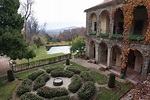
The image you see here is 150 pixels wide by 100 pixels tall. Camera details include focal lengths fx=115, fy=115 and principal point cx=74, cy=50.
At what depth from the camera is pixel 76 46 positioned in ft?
78.1

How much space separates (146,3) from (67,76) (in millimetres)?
11990

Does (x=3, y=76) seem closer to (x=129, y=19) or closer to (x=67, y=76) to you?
(x=67, y=76)

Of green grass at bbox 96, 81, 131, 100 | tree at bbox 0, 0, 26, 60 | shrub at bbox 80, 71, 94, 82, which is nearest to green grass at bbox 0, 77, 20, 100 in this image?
tree at bbox 0, 0, 26, 60

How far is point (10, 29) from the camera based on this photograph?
1481 cm

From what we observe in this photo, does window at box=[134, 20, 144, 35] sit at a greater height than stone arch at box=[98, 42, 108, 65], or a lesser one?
greater

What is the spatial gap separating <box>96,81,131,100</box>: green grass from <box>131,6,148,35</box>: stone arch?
7.88m

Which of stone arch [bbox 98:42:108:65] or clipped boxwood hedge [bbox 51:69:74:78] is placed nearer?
clipped boxwood hedge [bbox 51:69:74:78]

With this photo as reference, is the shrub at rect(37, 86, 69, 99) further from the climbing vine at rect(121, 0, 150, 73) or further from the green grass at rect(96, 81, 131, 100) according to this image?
the climbing vine at rect(121, 0, 150, 73)

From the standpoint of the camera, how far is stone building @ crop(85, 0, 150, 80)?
42.3ft

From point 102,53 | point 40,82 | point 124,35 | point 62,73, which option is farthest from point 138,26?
point 40,82

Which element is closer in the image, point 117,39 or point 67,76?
point 67,76

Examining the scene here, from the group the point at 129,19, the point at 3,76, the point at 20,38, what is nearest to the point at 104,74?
the point at 129,19

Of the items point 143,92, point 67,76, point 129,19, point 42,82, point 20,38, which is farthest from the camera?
point 20,38

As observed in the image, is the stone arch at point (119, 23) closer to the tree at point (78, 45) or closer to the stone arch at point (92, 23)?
the stone arch at point (92, 23)
